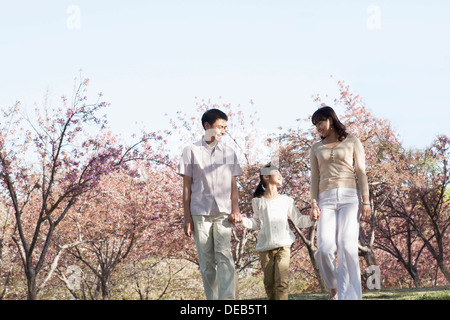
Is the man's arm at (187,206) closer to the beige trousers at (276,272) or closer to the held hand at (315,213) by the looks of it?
the beige trousers at (276,272)

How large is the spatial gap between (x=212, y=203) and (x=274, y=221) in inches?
36.6

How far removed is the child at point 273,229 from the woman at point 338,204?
0.48 m

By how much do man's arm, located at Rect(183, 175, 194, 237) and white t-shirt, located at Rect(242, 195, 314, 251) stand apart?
640 mm

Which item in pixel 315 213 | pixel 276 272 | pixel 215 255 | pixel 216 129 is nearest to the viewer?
pixel 215 255

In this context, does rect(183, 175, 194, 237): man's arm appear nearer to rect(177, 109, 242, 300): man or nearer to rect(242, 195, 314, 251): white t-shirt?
rect(177, 109, 242, 300): man

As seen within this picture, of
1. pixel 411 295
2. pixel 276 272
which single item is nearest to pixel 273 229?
pixel 276 272

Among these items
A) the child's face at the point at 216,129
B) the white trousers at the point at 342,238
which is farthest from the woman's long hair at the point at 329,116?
the child's face at the point at 216,129

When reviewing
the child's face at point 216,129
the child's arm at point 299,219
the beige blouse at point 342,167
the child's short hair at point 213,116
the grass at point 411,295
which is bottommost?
the grass at point 411,295

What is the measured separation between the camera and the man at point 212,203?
458cm

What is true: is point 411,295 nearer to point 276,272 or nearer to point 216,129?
point 276,272

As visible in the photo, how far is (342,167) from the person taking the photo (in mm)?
4777
